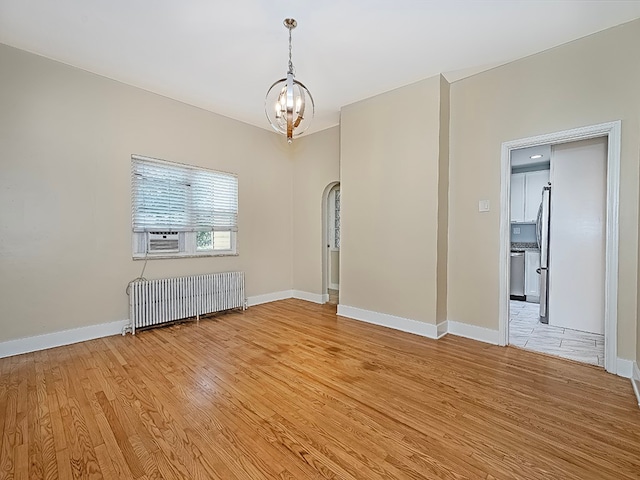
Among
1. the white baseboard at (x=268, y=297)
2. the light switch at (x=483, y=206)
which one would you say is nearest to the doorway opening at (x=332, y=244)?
the white baseboard at (x=268, y=297)

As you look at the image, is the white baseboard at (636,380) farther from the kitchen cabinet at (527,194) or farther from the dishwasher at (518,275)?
the kitchen cabinet at (527,194)

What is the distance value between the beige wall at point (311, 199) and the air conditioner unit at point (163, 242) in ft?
7.47

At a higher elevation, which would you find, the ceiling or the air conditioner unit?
the ceiling

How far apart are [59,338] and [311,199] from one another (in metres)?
4.13

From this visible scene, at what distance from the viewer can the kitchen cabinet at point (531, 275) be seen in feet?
18.3

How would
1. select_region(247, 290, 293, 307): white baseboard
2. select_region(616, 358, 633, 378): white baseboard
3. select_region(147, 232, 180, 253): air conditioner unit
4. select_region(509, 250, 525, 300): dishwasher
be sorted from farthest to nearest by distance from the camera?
select_region(509, 250, 525, 300): dishwasher, select_region(247, 290, 293, 307): white baseboard, select_region(147, 232, 180, 253): air conditioner unit, select_region(616, 358, 633, 378): white baseboard

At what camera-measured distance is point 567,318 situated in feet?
13.2

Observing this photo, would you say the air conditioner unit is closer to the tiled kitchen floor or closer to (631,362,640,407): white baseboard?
the tiled kitchen floor

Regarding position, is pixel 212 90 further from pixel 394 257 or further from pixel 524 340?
pixel 524 340

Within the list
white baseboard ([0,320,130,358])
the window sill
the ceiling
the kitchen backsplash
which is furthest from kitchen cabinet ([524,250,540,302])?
white baseboard ([0,320,130,358])

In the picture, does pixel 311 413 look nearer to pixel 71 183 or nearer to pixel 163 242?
pixel 163 242

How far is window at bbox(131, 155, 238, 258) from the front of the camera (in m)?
4.05

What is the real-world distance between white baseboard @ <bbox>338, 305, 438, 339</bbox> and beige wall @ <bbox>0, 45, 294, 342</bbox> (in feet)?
8.02

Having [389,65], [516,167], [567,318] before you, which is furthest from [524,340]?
[516,167]
